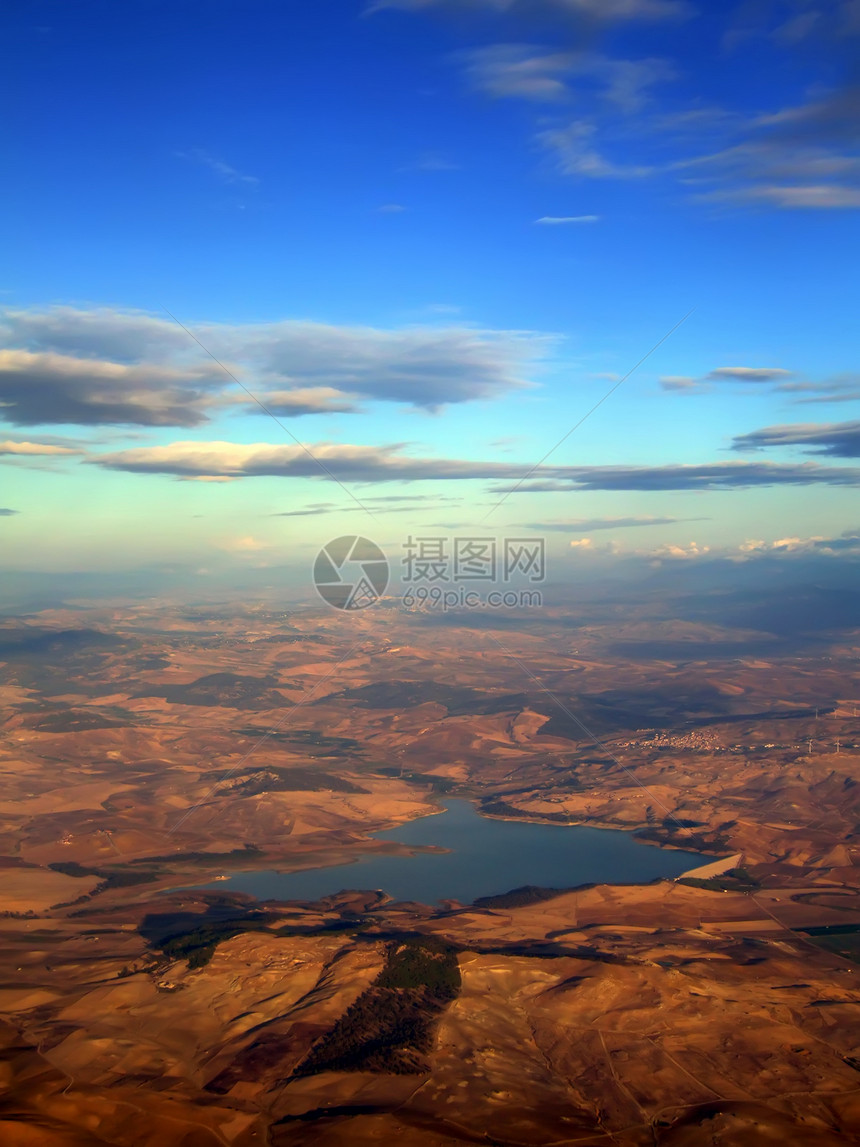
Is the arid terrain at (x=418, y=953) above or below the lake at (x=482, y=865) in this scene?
above

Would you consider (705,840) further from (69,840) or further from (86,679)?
(86,679)

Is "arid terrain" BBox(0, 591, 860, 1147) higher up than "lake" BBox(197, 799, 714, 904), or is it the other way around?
"arid terrain" BBox(0, 591, 860, 1147)

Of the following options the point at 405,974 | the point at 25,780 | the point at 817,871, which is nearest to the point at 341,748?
the point at 25,780

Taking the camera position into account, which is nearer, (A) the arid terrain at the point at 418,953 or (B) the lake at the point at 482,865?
(A) the arid terrain at the point at 418,953

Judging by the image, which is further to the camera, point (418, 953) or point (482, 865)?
point (482, 865)
